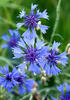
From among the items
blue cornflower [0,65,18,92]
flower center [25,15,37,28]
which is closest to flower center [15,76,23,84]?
blue cornflower [0,65,18,92]

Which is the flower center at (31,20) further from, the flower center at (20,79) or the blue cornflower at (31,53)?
the flower center at (20,79)

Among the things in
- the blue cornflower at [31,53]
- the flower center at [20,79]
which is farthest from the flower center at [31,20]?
the flower center at [20,79]

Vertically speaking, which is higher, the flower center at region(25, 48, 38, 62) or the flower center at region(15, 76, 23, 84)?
the flower center at region(25, 48, 38, 62)

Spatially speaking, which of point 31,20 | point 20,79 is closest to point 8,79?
point 20,79

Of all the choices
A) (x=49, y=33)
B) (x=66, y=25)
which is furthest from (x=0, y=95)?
(x=66, y=25)

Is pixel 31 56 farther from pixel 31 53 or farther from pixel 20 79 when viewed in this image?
pixel 20 79

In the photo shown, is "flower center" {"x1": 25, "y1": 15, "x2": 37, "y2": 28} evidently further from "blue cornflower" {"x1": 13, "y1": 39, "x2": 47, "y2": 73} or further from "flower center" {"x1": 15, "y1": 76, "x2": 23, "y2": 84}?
"flower center" {"x1": 15, "y1": 76, "x2": 23, "y2": 84}

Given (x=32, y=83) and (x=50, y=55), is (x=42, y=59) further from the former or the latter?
(x=32, y=83)
